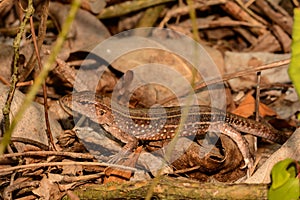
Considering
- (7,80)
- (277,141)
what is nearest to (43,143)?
(7,80)

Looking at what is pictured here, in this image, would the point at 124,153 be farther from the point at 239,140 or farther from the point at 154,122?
the point at 239,140

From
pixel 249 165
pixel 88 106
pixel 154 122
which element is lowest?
pixel 249 165

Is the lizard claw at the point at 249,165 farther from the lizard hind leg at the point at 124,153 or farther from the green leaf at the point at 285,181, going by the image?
the green leaf at the point at 285,181

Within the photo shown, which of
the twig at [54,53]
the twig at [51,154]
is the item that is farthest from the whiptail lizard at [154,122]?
the twig at [54,53]

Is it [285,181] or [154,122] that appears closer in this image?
[285,181]

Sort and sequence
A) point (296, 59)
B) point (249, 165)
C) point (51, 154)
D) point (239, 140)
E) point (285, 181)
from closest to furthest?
point (296, 59) → point (285, 181) → point (51, 154) → point (249, 165) → point (239, 140)

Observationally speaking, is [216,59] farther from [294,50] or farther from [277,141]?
[294,50]

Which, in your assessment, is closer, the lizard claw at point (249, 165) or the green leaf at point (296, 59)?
the green leaf at point (296, 59)

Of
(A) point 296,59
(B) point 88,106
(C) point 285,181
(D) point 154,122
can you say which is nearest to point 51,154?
(B) point 88,106
